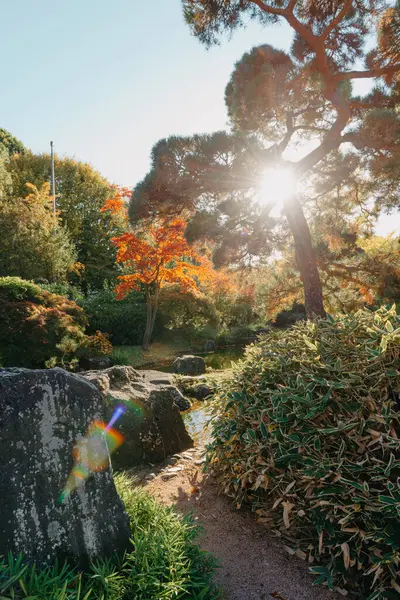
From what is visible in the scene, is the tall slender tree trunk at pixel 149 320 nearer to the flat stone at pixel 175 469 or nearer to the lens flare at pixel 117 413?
the lens flare at pixel 117 413

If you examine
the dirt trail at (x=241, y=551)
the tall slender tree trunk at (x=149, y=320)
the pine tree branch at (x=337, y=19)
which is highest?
the pine tree branch at (x=337, y=19)

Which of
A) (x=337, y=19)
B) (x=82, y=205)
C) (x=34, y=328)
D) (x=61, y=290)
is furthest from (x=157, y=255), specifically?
(x=82, y=205)

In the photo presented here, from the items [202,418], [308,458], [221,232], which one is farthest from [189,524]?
[221,232]

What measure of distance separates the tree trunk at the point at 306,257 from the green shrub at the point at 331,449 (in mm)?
4997

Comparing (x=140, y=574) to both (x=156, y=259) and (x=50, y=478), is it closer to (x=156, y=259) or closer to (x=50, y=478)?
(x=50, y=478)

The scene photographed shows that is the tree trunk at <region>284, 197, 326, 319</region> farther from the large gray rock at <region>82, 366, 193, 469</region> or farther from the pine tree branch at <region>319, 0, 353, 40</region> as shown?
the large gray rock at <region>82, 366, 193, 469</region>

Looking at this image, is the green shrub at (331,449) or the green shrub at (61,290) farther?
the green shrub at (61,290)

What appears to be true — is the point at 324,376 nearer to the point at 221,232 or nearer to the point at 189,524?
the point at 189,524

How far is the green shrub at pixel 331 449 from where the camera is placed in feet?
6.53

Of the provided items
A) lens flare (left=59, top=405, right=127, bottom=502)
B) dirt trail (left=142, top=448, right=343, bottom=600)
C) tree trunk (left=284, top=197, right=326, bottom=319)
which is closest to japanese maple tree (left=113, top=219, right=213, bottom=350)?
tree trunk (left=284, top=197, right=326, bottom=319)

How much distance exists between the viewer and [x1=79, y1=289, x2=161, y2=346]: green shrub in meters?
14.7

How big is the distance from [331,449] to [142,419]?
81.0 inches

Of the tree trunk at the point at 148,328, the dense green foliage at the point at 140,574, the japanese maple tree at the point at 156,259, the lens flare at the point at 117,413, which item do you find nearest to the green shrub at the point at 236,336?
the japanese maple tree at the point at 156,259

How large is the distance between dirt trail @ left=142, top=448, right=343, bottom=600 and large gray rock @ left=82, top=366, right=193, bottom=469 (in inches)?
19.0
